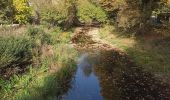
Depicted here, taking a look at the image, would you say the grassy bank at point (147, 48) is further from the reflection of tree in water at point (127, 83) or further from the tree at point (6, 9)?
the tree at point (6, 9)

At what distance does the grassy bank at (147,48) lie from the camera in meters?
20.5

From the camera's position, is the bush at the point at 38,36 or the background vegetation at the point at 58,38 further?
the bush at the point at 38,36

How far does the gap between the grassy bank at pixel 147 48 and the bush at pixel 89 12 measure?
15.6 feet

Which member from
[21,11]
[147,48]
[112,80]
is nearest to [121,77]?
[112,80]

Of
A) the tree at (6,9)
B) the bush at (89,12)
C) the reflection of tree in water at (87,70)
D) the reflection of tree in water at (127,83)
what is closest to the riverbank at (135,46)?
the reflection of tree in water at (127,83)

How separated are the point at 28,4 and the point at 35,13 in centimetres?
164

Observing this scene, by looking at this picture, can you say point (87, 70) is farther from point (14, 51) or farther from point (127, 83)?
point (14, 51)

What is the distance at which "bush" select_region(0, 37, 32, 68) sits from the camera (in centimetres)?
1602

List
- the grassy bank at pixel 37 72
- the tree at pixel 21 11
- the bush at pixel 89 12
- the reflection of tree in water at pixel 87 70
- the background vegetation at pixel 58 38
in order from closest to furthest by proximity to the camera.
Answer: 1. the grassy bank at pixel 37 72
2. the background vegetation at pixel 58 38
3. the reflection of tree in water at pixel 87 70
4. the tree at pixel 21 11
5. the bush at pixel 89 12

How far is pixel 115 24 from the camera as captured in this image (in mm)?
37000

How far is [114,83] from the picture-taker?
17.5 metres

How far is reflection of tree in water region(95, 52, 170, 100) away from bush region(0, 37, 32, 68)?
4.77 meters

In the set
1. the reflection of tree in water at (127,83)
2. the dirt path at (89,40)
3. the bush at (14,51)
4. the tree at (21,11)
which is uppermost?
the tree at (21,11)

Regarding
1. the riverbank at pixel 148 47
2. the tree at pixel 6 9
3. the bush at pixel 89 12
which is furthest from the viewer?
the bush at pixel 89 12
